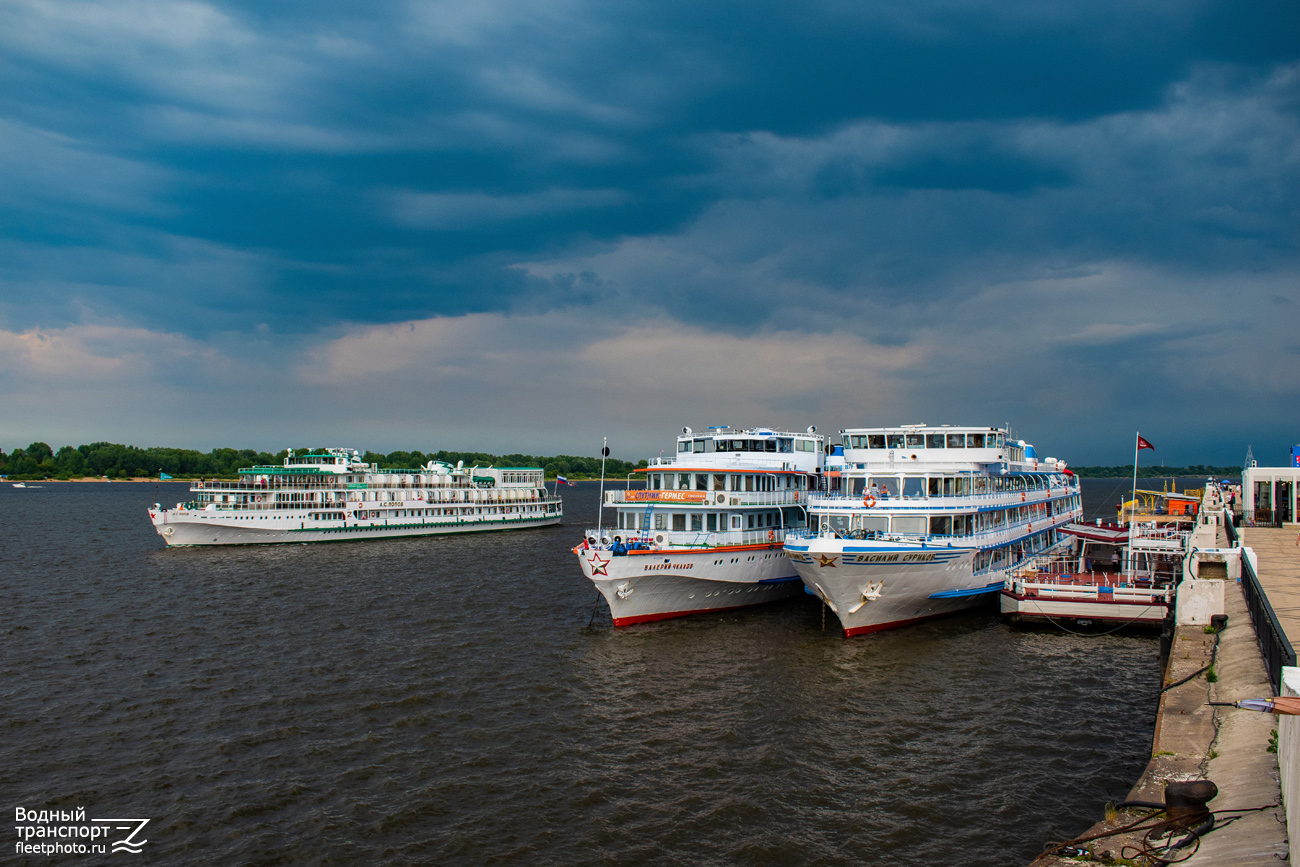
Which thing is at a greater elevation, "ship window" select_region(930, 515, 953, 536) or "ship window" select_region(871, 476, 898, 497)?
"ship window" select_region(871, 476, 898, 497)

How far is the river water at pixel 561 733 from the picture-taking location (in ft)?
55.4

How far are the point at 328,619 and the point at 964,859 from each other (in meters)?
33.5

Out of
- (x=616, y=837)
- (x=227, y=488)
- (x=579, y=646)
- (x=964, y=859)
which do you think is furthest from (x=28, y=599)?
(x=964, y=859)

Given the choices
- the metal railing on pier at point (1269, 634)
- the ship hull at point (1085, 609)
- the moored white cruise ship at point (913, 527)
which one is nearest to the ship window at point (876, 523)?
the moored white cruise ship at point (913, 527)

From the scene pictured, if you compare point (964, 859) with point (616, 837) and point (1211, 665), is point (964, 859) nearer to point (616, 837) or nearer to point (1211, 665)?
point (616, 837)

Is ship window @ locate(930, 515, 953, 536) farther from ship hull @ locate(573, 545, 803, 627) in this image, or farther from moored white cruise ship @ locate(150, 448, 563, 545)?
moored white cruise ship @ locate(150, 448, 563, 545)

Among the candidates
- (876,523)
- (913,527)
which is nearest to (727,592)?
(876,523)

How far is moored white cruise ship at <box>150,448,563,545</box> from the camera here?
69.7 metres

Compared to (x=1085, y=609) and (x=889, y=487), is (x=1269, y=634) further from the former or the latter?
(x=889, y=487)

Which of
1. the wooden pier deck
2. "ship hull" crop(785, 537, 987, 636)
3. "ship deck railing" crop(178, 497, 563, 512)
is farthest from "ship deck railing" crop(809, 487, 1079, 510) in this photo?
"ship deck railing" crop(178, 497, 563, 512)

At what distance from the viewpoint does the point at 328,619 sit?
127 ft

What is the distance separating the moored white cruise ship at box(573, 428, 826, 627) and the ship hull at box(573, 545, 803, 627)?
2.0 inches

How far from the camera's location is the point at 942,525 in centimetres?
3466

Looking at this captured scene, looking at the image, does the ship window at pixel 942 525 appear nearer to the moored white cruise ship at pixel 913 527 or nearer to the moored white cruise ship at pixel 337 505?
the moored white cruise ship at pixel 913 527
